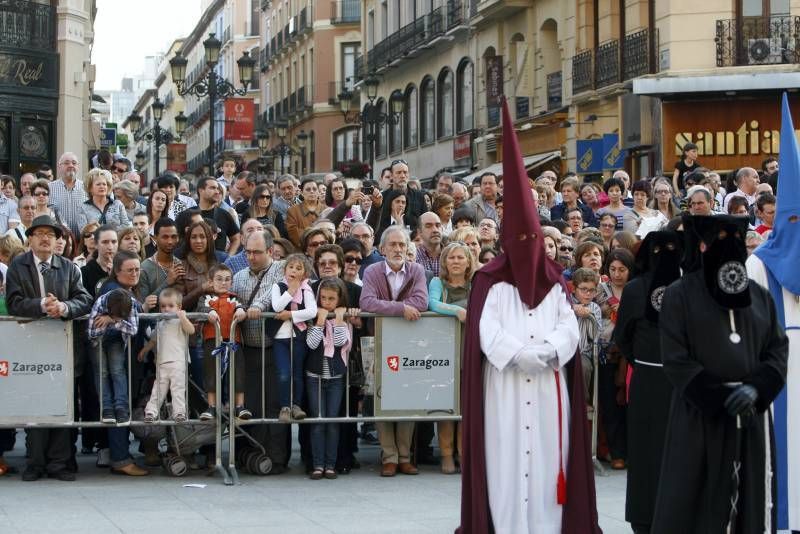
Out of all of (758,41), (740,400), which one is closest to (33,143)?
(758,41)

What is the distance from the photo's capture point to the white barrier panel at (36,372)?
34.5ft

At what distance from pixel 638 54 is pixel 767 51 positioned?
2506 millimetres

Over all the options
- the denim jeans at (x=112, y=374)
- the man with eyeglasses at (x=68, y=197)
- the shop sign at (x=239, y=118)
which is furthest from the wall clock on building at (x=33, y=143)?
the denim jeans at (x=112, y=374)

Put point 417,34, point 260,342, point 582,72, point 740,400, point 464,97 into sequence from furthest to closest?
point 417,34 < point 464,97 < point 582,72 < point 260,342 < point 740,400

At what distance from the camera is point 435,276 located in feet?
39.5

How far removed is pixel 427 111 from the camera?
43000 millimetres

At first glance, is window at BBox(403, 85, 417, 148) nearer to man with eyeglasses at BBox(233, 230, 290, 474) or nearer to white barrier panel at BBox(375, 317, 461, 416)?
man with eyeglasses at BBox(233, 230, 290, 474)

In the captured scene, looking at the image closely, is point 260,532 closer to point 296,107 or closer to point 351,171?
point 351,171

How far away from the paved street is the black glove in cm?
232

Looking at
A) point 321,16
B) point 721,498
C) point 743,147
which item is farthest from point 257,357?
point 321,16

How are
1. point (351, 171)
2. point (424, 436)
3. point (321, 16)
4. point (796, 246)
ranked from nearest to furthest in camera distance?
point (796, 246)
point (424, 436)
point (351, 171)
point (321, 16)

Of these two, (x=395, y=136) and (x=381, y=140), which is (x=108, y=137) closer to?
(x=381, y=140)

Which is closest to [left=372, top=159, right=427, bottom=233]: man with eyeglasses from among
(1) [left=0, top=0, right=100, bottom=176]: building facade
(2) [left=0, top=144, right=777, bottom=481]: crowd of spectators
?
(2) [left=0, top=144, right=777, bottom=481]: crowd of spectators

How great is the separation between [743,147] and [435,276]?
49.7 feet
